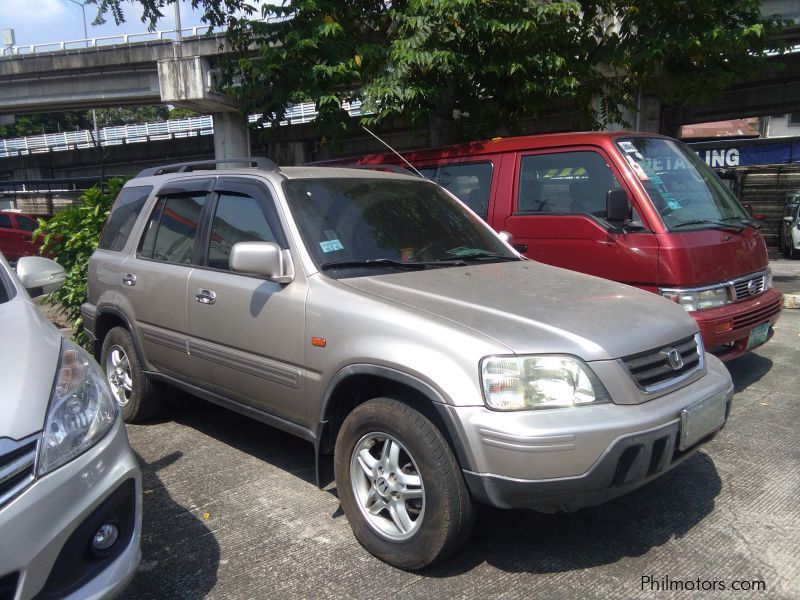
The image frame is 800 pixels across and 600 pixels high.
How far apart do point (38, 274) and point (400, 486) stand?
2231mm

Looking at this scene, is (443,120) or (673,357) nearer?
(673,357)

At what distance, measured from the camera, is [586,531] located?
10.8ft

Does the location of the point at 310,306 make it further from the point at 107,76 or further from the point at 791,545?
the point at 107,76

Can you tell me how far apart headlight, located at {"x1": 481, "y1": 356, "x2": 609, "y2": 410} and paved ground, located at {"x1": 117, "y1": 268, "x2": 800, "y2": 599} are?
824mm

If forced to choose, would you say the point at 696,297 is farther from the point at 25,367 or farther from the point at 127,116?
the point at 127,116

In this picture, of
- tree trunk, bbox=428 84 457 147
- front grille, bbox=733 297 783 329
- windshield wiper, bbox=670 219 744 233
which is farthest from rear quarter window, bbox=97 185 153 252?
tree trunk, bbox=428 84 457 147

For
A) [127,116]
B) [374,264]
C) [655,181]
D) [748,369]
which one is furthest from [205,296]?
[127,116]

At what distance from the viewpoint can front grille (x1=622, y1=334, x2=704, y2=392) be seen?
2842 mm

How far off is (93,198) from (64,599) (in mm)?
6030

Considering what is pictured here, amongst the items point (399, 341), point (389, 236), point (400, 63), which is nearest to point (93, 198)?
point (400, 63)

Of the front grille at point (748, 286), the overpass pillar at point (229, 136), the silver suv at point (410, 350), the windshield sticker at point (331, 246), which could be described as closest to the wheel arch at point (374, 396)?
the silver suv at point (410, 350)

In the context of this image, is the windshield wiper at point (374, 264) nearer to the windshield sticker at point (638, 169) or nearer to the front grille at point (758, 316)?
the windshield sticker at point (638, 169)

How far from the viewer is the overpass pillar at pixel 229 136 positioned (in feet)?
65.3

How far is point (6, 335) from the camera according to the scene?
2586 millimetres
